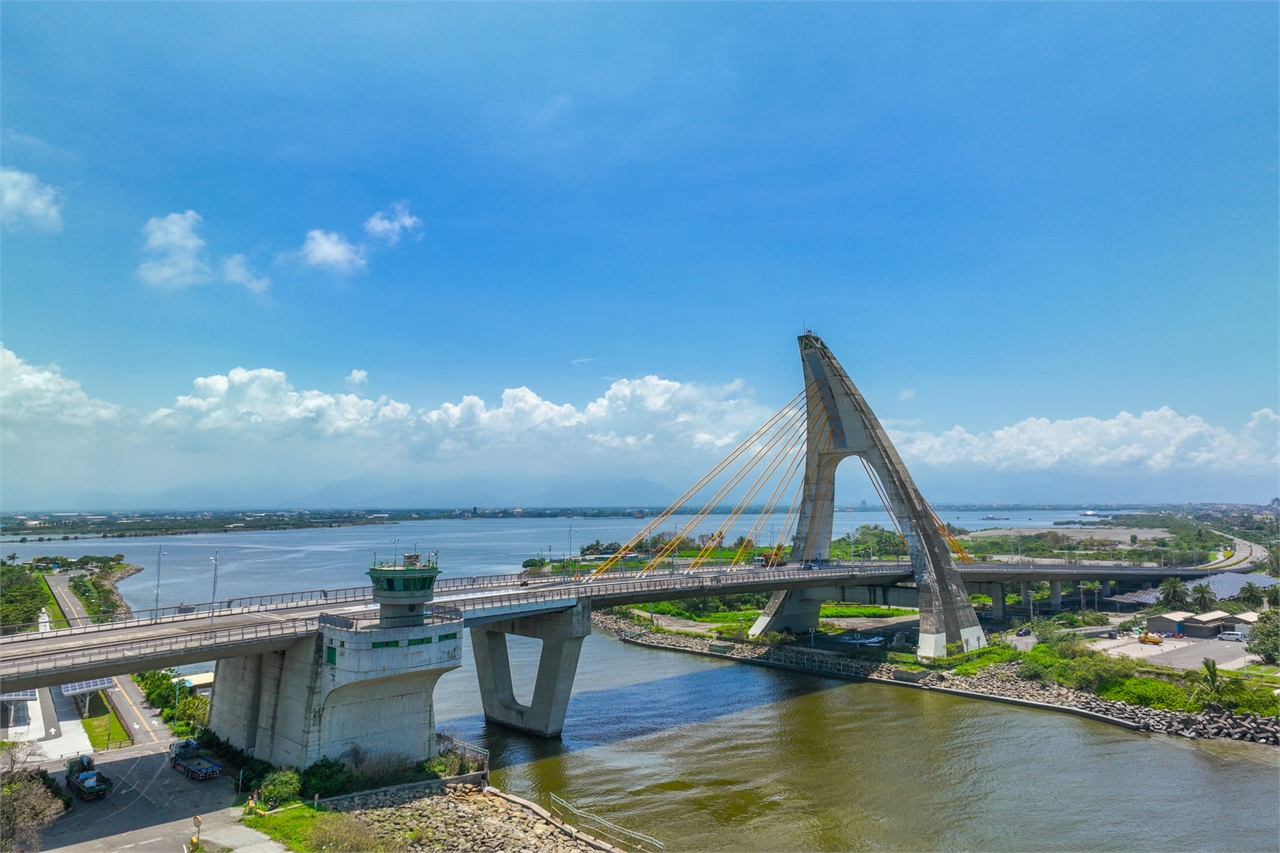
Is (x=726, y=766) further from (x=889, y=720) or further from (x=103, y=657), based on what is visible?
(x=103, y=657)

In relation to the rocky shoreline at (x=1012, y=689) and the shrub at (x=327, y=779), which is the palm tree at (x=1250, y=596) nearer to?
the rocky shoreline at (x=1012, y=689)

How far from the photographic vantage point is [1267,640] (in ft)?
186

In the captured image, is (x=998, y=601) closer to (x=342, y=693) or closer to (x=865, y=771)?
(x=865, y=771)

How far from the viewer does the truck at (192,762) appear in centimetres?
3341

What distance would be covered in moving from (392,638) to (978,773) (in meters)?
30.3

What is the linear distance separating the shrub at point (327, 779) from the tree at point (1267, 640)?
203ft

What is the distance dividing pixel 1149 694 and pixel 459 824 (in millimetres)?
43572

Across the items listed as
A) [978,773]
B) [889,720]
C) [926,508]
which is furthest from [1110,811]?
[926,508]

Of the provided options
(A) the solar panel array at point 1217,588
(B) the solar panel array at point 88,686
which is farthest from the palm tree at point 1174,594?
(B) the solar panel array at point 88,686

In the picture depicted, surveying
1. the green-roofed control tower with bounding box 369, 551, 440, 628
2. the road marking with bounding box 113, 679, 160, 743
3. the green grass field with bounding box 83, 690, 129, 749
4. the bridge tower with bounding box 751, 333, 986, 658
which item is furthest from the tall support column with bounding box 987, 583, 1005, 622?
the green grass field with bounding box 83, 690, 129, 749

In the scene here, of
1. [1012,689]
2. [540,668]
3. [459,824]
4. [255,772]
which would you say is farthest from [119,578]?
[1012,689]

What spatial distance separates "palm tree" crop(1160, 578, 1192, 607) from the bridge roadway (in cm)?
3717

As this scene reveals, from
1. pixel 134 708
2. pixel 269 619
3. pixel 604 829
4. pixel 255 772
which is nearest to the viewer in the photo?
pixel 604 829

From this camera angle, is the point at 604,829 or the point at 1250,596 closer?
the point at 604,829
